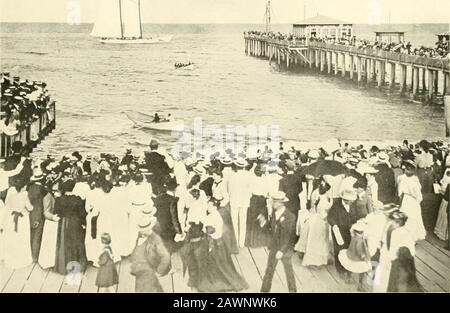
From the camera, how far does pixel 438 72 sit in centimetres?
872

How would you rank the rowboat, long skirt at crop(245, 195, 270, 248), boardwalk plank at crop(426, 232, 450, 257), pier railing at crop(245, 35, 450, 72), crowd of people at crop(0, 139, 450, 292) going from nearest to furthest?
crowd of people at crop(0, 139, 450, 292), long skirt at crop(245, 195, 270, 248), boardwalk plank at crop(426, 232, 450, 257), the rowboat, pier railing at crop(245, 35, 450, 72)

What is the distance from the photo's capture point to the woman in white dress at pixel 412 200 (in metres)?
7.31

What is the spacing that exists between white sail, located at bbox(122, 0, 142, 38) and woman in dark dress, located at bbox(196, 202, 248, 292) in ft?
10.0

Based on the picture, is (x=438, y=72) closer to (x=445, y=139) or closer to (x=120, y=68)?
(x=445, y=139)

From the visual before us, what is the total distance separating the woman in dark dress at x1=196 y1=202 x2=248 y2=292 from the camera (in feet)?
22.4

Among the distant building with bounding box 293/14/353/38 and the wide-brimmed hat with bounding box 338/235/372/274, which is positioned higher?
the distant building with bounding box 293/14/353/38

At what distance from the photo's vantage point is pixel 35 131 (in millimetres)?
7723

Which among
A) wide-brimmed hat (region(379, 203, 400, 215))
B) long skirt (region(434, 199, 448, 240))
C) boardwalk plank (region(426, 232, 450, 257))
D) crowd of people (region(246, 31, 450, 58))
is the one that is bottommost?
boardwalk plank (region(426, 232, 450, 257))

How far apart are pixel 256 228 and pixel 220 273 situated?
0.75m

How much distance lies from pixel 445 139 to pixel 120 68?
452 centimetres

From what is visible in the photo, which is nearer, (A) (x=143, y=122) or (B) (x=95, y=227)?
(B) (x=95, y=227)

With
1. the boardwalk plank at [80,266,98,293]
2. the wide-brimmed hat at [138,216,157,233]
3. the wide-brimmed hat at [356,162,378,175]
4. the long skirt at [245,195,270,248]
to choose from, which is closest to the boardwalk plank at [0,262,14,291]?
the boardwalk plank at [80,266,98,293]

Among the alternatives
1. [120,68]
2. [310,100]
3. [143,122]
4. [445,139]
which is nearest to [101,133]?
[143,122]

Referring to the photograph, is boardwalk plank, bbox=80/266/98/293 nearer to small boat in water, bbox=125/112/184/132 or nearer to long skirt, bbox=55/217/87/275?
long skirt, bbox=55/217/87/275
